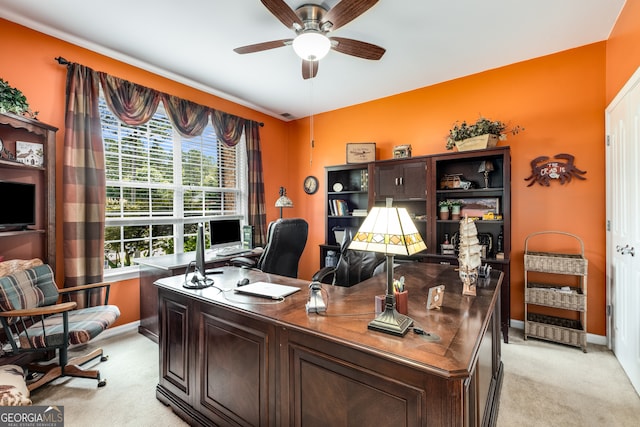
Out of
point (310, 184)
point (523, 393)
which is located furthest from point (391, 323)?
point (310, 184)

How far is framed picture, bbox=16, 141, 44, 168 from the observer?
92.5 inches

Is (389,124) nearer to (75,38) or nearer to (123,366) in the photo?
(75,38)

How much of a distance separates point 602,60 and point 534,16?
100 centimetres

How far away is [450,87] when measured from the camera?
3578mm

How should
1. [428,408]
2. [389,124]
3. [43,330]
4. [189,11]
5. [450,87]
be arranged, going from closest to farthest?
[428,408] → [43,330] → [189,11] → [450,87] → [389,124]

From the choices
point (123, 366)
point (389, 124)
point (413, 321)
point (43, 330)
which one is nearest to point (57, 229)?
point (43, 330)

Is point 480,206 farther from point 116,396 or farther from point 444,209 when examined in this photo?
point 116,396

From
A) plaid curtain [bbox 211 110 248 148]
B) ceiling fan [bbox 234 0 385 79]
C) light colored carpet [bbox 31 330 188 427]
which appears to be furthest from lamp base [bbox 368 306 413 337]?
plaid curtain [bbox 211 110 248 148]

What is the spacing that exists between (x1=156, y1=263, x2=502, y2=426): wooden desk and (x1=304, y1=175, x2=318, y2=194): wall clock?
294 centimetres

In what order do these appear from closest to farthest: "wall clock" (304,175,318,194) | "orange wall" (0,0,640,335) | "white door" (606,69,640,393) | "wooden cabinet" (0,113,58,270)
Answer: "white door" (606,69,640,393), "wooden cabinet" (0,113,58,270), "orange wall" (0,0,640,335), "wall clock" (304,175,318,194)

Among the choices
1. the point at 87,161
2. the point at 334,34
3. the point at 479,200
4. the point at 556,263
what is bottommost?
the point at 556,263

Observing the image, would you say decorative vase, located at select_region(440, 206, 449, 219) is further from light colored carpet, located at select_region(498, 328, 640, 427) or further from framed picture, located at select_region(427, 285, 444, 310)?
framed picture, located at select_region(427, 285, 444, 310)

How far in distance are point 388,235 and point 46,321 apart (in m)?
2.70

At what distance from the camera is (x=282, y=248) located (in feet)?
9.55
